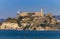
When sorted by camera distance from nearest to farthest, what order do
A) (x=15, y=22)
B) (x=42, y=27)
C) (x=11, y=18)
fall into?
(x=42, y=27), (x=15, y=22), (x=11, y=18)

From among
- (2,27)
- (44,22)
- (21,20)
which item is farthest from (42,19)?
(2,27)

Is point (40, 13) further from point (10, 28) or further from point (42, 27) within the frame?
point (10, 28)

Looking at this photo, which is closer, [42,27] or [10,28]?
[42,27]

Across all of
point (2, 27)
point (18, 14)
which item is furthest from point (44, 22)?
point (2, 27)

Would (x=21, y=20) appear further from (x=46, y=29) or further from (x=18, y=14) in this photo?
(x=46, y=29)

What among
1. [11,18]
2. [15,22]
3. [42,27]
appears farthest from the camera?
[11,18]

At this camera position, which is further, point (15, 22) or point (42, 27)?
point (15, 22)
